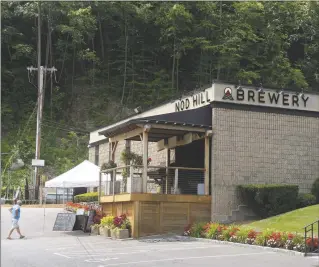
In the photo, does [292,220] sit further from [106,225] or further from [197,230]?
[106,225]

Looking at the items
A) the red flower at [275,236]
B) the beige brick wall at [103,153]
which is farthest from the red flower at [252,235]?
the beige brick wall at [103,153]

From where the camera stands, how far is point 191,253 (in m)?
14.8

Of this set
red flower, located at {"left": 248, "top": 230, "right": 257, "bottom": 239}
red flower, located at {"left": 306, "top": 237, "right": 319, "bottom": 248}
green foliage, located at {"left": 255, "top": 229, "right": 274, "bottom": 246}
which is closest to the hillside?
red flower, located at {"left": 248, "top": 230, "right": 257, "bottom": 239}

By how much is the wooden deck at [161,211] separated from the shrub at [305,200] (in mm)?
3729

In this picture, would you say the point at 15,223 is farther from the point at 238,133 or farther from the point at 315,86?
the point at 315,86

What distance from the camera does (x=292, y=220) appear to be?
61.9 ft

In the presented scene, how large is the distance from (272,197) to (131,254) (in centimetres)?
843

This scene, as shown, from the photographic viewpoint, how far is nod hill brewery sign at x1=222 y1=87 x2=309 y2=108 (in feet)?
75.6

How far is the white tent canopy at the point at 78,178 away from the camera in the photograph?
989 inches

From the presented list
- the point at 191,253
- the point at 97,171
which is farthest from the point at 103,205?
the point at 191,253

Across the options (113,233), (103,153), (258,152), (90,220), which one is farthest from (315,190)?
(103,153)

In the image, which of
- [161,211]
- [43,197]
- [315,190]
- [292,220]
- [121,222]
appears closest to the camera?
[292,220]

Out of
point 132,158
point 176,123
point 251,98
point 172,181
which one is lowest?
point 172,181

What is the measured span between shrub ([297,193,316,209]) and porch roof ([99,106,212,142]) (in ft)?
15.6
